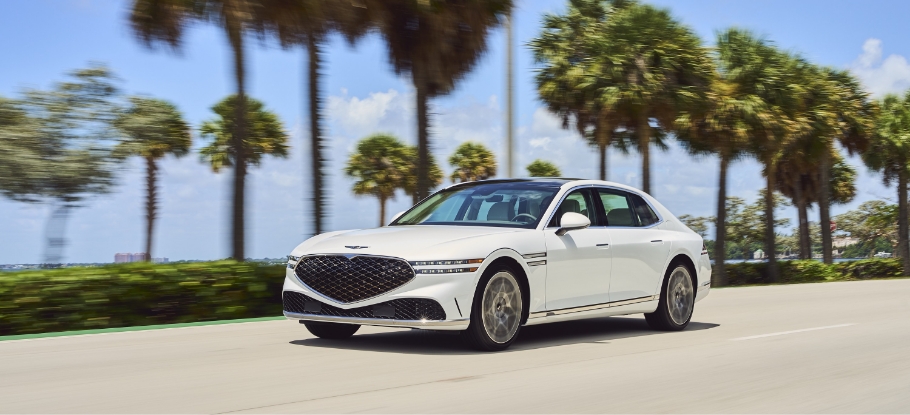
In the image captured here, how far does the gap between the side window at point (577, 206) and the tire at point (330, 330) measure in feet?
7.36

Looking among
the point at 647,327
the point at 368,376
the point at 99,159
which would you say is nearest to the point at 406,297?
the point at 368,376

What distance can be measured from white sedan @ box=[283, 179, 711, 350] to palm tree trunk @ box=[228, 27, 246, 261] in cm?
854

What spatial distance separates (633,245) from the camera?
1072 centimetres

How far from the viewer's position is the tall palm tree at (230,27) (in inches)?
696

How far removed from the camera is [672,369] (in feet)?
26.9

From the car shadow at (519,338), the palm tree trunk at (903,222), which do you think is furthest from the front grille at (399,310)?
the palm tree trunk at (903,222)

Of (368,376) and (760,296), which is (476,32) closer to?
(760,296)

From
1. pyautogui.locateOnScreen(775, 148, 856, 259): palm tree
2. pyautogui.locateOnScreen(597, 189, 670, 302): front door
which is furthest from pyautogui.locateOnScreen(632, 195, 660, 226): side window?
pyautogui.locateOnScreen(775, 148, 856, 259): palm tree

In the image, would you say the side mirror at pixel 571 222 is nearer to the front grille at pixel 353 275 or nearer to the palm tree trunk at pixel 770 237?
the front grille at pixel 353 275

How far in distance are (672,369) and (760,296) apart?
1182 cm

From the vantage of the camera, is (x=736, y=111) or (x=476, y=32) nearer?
(x=476, y=32)

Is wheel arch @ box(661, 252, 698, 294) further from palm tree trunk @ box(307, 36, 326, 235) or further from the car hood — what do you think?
palm tree trunk @ box(307, 36, 326, 235)

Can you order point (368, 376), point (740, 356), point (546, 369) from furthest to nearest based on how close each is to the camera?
point (740, 356) → point (546, 369) → point (368, 376)

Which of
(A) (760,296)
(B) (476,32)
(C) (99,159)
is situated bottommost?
(A) (760,296)
